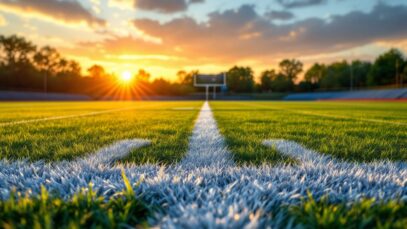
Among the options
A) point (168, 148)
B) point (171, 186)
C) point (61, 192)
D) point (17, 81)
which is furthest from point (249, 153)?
point (17, 81)

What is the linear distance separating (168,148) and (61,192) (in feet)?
3.74

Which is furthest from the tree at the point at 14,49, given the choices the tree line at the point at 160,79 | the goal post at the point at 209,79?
the goal post at the point at 209,79

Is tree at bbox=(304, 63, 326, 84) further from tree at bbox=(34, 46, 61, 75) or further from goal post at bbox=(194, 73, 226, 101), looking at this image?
tree at bbox=(34, 46, 61, 75)

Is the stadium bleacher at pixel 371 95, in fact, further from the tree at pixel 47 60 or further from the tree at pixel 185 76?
the tree at pixel 47 60

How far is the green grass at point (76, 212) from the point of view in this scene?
80 centimetres

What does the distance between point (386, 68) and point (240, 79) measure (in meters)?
36.8

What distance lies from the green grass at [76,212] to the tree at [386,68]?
71140 millimetres

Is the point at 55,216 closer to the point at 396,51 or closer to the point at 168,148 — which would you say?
the point at 168,148

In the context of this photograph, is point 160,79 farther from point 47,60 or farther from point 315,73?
point 315,73

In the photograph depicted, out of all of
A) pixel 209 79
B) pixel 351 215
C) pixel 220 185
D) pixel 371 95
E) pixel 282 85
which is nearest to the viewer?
pixel 351 215

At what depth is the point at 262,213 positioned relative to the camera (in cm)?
86

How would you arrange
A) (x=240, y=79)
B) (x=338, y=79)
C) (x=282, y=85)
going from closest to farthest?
(x=338, y=79)
(x=282, y=85)
(x=240, y=79)

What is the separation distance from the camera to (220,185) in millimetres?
1187

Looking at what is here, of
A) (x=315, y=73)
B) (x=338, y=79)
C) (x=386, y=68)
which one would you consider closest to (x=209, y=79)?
(x=338, y=79)
